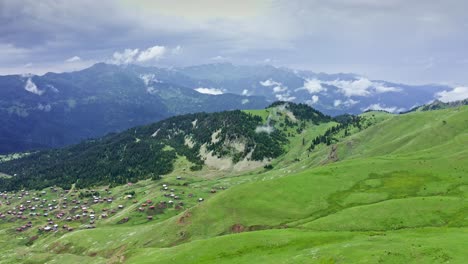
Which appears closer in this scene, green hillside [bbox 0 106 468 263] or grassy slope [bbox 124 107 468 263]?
green hillside [bbox 0 106 468 263]

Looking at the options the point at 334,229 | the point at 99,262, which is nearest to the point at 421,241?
the point at 334,229

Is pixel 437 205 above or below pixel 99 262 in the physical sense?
above

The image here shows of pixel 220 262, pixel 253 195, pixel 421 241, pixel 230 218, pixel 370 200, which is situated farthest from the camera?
pixel 253 195

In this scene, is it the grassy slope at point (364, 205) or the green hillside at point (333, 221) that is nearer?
the green hillside at point (333, 221)

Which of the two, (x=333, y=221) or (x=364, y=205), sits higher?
(x=364, y=205)

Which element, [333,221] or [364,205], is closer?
[333,221]

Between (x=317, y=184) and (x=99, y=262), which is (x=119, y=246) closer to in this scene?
(x=99, y=262)

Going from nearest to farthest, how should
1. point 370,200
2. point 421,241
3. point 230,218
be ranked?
point 421,241
point 370,200
point 230,218

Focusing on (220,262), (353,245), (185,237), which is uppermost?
(353,245)

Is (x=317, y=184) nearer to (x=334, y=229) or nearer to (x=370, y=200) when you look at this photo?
(x=370, y=200)

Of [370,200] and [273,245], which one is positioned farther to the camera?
[370,200]

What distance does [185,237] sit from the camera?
153250 mm

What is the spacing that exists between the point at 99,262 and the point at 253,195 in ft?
209

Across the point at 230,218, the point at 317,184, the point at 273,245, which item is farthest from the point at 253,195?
the point at 273,245
